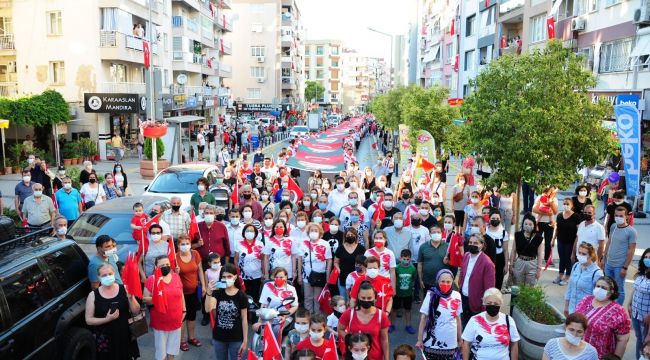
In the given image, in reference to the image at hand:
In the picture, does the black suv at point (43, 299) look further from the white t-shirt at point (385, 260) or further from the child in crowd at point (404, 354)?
the white t-shirt at point (385, 260)

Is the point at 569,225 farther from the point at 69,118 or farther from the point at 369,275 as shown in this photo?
the point at 69,118

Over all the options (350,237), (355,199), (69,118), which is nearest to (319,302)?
(350,237)

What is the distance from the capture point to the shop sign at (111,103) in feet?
106

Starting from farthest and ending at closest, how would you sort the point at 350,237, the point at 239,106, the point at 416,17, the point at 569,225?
the point at 416,17 < the point at 239,106 < the point at 569,225 < the point at 350,237

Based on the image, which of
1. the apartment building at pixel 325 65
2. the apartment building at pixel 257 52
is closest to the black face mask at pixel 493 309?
the apartment building at pixel 257 52

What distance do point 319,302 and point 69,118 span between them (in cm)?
2559

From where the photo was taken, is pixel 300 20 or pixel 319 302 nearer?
pixel 319 302

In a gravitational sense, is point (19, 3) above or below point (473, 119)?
above

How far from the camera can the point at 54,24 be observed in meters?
33.8

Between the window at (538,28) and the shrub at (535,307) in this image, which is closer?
the shrub at (535,307)

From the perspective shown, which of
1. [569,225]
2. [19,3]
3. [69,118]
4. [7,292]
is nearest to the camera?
[7,292]

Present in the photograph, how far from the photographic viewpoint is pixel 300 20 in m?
116

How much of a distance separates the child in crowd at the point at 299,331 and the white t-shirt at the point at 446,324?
146 centimetres

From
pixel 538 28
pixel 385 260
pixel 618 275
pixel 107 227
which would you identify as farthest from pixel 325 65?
pixel 385 260
